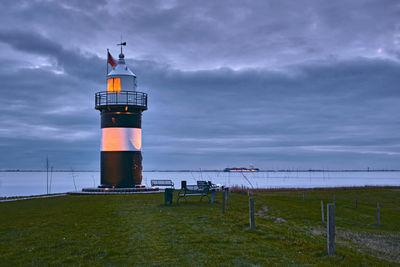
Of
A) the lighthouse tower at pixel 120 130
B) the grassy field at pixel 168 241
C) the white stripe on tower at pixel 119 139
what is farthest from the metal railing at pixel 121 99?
the grassy field at pixel 168 241

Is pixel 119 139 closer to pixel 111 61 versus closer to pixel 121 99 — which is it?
pixel 121 99

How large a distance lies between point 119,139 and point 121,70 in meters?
5.11

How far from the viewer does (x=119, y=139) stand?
92.2 feet

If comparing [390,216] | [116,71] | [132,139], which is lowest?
[390,216]

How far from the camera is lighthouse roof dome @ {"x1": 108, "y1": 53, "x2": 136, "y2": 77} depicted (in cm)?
2865

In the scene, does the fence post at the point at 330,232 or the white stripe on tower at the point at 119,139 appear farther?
the white stripe on tower at the point at 119,139

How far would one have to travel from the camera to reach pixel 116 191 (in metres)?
26.9

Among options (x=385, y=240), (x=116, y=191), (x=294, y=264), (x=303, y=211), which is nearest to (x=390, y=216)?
(x=303, y=211)

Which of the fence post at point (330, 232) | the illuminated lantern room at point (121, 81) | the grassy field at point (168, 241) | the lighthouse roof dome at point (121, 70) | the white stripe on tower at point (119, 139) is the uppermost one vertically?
the lighthouse roof dome at point (121, 70)

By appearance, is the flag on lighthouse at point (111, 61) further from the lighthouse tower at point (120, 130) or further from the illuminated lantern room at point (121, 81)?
the lighthouse tower at point (120, 130)

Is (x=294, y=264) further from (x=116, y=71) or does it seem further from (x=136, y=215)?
(x=116, y=71)

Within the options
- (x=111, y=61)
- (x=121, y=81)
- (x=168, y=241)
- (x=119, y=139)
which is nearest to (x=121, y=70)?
(x=121, y=81)

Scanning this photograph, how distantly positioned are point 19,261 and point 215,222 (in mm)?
6187

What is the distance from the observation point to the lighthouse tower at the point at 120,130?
28109mm
